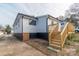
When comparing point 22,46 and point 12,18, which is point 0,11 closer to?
point 12,18

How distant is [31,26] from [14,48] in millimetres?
572

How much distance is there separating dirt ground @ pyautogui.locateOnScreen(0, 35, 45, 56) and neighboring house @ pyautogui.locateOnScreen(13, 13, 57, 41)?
139mm

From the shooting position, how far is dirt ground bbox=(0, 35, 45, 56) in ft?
8.98

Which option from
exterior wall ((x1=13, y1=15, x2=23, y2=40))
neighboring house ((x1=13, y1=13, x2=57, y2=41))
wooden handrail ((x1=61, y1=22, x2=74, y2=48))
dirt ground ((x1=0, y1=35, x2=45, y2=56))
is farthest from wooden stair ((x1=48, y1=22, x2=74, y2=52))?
exterior wall ((x1=13, y1=15, x2=23, y2=40))

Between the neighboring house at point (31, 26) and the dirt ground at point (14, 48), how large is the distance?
0.14 m

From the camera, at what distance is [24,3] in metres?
2.78

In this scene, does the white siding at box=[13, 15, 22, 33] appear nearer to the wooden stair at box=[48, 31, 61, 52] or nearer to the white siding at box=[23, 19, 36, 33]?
the white siding at box=[23, 19, 36, 33]

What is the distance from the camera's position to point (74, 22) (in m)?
2.71

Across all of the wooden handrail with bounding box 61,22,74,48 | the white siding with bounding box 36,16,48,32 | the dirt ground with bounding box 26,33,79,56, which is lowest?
the dirt ground with bounding box 26,33,79,56

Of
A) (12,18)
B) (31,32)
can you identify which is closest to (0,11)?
(12,18)

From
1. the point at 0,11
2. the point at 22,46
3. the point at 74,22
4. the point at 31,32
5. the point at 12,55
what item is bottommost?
the point at 12,55

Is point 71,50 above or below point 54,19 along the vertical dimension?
below

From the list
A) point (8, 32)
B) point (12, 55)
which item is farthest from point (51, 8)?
point (12, 55)

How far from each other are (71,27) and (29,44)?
2.98 ft
